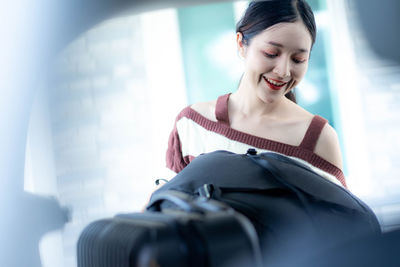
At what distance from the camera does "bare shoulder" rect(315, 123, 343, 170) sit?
83 centimetres

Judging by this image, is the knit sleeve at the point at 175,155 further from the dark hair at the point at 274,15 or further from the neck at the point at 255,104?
the dark hair at the point at 274,15

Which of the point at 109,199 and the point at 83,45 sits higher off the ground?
the point at 83,45

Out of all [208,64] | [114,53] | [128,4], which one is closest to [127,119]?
[114,53]

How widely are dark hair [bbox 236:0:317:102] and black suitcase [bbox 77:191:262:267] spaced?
42cm

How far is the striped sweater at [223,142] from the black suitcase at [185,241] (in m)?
0.39

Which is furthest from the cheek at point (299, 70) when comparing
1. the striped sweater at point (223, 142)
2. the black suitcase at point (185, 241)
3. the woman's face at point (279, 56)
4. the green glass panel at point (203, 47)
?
the green glass panel at point (203, 47)

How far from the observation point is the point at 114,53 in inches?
24.6

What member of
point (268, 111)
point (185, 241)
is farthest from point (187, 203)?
point (268, 111)

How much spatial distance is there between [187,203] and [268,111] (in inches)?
18.4

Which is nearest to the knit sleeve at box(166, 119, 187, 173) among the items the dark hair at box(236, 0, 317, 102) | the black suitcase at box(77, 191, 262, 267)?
the dark hair at box(236, 0, 317, 102)

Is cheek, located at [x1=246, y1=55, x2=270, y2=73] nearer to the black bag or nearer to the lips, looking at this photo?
the lips

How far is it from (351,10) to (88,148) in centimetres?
31

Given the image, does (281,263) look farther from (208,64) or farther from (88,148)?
(208,64)

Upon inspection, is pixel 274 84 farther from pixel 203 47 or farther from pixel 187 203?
pixel 203 47
